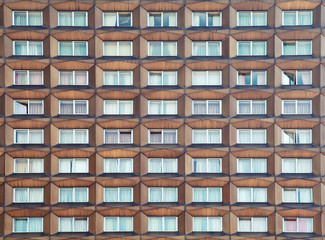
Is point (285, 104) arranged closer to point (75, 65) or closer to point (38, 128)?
point (75, 65)

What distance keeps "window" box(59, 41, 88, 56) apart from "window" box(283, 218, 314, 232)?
63.3 feet

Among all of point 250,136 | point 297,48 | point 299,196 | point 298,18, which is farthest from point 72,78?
point 299,196

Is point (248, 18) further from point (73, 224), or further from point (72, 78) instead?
point (73, 224)

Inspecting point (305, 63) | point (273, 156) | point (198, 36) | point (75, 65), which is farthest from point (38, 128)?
point (305, 63)

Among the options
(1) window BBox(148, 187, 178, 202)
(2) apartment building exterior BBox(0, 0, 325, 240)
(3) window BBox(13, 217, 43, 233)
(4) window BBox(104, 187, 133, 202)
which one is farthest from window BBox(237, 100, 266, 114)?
(3) window BBox(13, 217, 43, 233)

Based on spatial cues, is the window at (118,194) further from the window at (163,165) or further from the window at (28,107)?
the window at (28,107)

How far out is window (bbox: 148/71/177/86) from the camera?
78.5 feet

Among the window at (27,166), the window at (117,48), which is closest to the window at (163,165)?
the window at (27,166)

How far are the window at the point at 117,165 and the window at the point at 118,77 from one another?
18.4ft

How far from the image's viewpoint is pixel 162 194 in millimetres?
23609

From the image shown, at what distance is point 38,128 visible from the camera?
925 inches

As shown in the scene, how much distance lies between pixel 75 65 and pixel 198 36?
30.5 feet

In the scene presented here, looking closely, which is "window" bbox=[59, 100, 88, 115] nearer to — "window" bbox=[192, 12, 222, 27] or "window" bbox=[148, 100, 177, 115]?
"window" bbox=[148, 100, 177, 115]

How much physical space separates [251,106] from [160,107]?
668 centimetres
